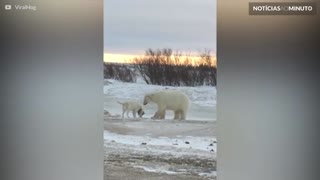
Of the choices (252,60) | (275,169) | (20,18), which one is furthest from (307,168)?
(20,18)

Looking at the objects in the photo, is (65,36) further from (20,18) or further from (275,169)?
(275,169)

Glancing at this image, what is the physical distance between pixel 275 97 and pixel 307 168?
198 millimetres

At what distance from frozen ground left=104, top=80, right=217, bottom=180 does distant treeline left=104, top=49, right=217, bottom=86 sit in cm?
2

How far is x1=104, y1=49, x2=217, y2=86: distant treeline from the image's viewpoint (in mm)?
1453

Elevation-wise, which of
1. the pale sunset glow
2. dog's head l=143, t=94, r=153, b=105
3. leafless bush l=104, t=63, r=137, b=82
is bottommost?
dog's head l=143, t=94, r=153, b=105

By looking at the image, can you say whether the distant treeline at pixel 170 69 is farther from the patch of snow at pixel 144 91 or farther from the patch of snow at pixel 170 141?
the patch of snow at pixel 170 141

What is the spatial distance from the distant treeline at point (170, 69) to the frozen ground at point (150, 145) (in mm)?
20

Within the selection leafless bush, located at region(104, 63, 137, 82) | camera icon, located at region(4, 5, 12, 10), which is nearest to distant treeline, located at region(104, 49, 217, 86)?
leafless bush, located at region(104, 63, 137, 82)

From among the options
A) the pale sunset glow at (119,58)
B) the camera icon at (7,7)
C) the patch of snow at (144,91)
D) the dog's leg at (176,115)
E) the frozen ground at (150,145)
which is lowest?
the frozen ground at (150,145)

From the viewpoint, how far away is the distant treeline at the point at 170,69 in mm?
1453

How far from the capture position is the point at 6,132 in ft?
4.84

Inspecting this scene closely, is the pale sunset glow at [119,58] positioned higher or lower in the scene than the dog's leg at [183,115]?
higher

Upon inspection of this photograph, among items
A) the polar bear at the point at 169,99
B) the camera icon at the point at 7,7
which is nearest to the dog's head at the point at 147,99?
the polar bear at the point at 169,99

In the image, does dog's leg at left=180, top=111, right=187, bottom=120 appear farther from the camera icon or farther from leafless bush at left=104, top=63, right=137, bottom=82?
the camera icon
